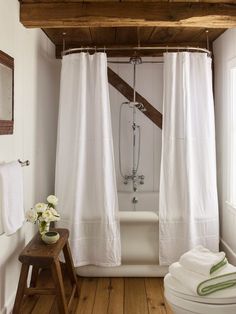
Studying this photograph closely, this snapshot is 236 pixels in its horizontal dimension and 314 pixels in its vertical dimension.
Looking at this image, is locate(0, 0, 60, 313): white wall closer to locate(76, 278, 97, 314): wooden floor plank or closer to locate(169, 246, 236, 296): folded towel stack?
locate(76, 278, 97, 314): wooden floor plank

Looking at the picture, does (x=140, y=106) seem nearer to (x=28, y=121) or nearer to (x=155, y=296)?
(x=28, y=121)

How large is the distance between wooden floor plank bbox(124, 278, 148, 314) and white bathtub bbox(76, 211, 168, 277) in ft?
0.26

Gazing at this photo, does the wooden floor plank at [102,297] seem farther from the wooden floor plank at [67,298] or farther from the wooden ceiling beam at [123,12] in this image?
the wooden ceiling beam at [123,12]

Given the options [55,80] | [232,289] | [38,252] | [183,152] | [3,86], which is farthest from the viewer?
[55,80]

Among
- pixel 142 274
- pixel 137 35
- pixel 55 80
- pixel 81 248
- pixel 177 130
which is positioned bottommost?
pixel 142 274

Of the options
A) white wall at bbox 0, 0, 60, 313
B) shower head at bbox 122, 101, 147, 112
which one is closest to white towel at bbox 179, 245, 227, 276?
white wall at bbox 0, 0, 60, 313

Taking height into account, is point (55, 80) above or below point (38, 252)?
above

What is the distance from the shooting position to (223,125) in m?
3.56

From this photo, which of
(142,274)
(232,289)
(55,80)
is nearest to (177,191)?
(142,274)

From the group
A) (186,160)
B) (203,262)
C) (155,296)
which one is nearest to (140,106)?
(186,160)

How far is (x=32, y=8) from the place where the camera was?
274 centimetres

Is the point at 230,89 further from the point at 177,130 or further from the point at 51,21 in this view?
the point at 51,21

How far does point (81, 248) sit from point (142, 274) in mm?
631

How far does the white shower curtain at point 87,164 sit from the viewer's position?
3223 mm
